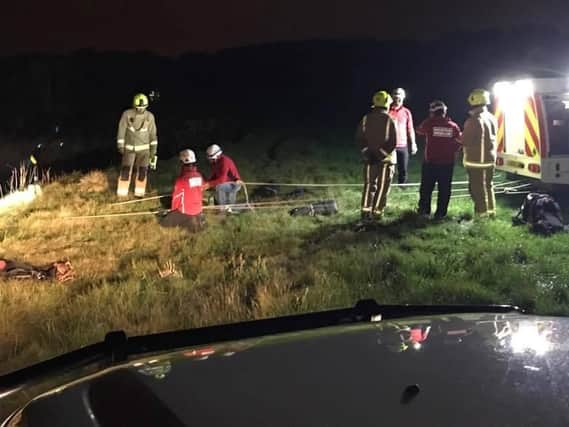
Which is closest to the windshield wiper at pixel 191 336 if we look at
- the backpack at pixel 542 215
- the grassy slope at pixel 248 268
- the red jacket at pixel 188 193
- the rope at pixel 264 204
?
the grassy slope at pixel 248 268

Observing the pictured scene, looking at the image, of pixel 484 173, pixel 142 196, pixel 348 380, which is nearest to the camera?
pixel 348 380

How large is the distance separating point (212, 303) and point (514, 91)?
5.59 m

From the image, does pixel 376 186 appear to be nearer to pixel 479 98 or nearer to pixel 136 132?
pixel 479 98

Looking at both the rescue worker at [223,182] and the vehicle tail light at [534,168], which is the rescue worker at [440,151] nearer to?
the vehicle tail light at [534,168]

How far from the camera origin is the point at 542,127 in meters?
9.06

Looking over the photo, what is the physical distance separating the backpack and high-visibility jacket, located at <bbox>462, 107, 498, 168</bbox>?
2.27 ft

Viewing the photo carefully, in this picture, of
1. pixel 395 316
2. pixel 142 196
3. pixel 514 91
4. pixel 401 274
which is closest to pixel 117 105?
pixel 142 196

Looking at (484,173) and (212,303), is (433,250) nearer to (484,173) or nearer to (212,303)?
(484,173)

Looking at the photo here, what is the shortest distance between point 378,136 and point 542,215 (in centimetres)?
209

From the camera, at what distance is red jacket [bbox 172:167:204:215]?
923cm

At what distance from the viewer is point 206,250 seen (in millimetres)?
8266

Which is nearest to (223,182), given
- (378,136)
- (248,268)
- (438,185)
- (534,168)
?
(378,136)

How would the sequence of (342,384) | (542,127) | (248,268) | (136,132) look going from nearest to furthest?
(342,384), (248,268), (542,127), (136,132)

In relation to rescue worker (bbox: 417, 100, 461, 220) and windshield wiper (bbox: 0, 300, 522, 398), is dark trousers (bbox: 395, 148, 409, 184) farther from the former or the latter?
windshield wiper (bbox: 0, 300, 522, 398)
